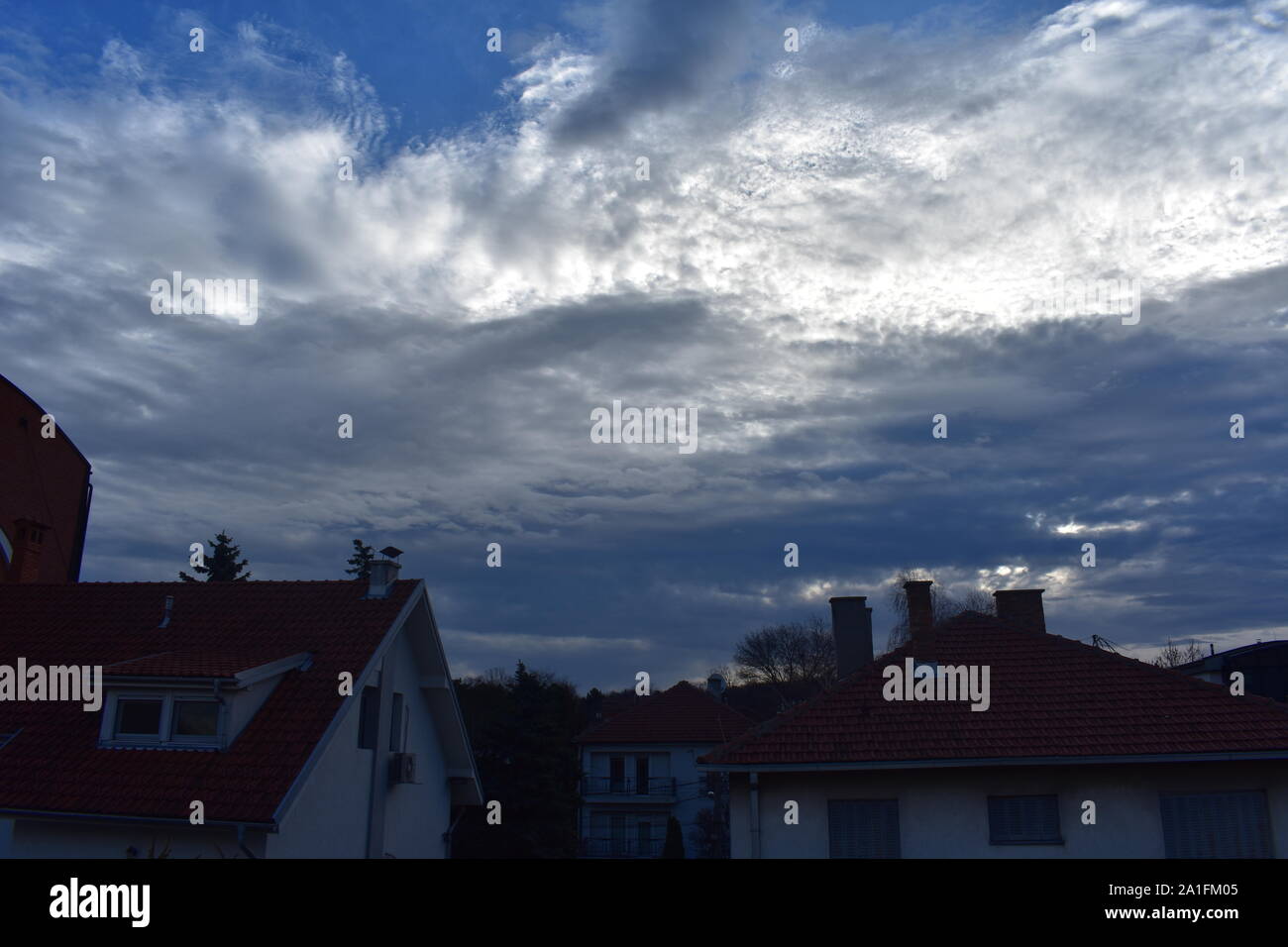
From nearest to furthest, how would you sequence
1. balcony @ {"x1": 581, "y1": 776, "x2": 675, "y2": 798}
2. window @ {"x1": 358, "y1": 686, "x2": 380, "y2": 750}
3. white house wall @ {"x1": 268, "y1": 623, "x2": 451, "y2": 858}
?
white house wall @ {"x1": 268, "y1": 623, "x2": 451, "y2": 858}
window @ {"x1": 358, "y1": 686, "x2": 380, "y2": 750}
balcony @ {"x1": 581, "y1": 776, "x2": 675, "y2": 798}

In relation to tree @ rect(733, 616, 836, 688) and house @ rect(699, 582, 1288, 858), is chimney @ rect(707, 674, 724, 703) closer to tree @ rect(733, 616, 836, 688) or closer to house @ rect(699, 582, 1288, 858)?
tree @ rect(733, 616, 836, 688)

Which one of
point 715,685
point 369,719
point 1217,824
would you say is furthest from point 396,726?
point 715,685

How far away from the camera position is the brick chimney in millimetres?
26938

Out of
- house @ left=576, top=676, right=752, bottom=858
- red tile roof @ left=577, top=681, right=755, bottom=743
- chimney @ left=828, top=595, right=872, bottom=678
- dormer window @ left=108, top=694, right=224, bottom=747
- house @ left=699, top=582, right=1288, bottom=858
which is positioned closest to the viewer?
house @ left=699, top=582, right=1288, bottom=858

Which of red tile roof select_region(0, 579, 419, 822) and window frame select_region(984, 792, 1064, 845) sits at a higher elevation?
red tile roof select_region(0, 579, 419, 822)

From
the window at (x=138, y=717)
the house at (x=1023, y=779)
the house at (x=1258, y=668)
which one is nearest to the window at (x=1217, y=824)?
the house at (x=1023, y=779)

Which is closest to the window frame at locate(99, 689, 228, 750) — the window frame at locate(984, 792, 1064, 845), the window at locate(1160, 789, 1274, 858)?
the window frame at locate(984, 792, 1064, 845)

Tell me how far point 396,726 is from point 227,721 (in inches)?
194

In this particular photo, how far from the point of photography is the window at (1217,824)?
51.9 feet

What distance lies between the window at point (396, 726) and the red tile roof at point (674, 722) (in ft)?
89.7

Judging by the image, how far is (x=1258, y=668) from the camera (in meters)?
28.2

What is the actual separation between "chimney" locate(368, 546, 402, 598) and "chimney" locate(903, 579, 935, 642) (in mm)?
12445
